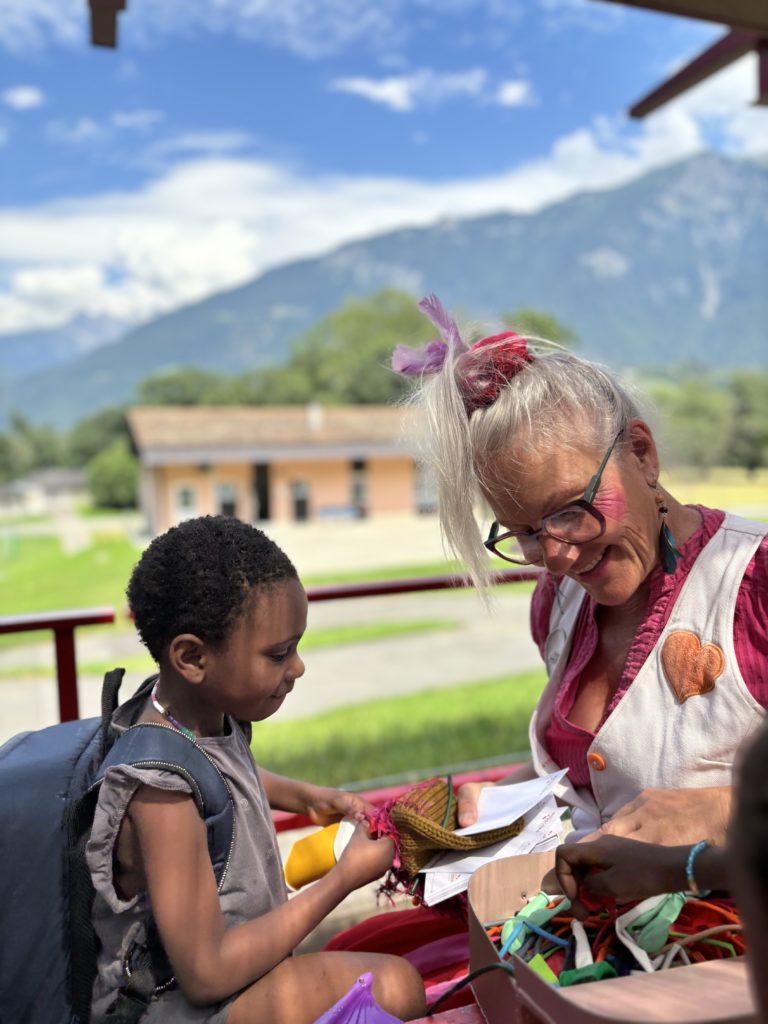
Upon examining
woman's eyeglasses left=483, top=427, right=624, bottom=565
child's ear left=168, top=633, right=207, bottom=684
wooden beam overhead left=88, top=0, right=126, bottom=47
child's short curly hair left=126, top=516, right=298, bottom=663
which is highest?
→ wooden beam overhead left=88, top=0, right=126, bottom=47

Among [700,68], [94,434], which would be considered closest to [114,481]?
[94,434]

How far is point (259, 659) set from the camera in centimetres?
152

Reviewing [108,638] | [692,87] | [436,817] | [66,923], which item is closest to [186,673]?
[66,923]

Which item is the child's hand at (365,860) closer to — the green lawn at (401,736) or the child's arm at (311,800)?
the child's arm at (311,800)

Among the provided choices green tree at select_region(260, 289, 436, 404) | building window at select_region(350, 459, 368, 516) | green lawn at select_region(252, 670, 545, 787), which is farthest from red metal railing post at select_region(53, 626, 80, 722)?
green tree at select_region(260, 289, 436, 404)

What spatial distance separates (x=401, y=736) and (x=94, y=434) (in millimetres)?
93196

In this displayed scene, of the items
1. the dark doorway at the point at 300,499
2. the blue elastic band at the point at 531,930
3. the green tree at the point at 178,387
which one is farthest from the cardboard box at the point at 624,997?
the green tree at the point at 178,387

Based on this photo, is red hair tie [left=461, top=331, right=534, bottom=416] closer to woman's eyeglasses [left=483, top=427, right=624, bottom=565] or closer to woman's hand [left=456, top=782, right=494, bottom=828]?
woman's eyeglasses [left=483, top=427, right=624, bottom=565]

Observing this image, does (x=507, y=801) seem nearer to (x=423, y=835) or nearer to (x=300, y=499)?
(x=423, y=835)

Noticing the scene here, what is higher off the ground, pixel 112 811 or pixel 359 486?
pixel 112 811

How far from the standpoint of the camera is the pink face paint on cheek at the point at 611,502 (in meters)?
1.61

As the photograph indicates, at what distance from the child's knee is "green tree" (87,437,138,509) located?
76965mm

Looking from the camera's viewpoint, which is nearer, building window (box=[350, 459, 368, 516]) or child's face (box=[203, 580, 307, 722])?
child's face (box=[203, 580, 307, 722])

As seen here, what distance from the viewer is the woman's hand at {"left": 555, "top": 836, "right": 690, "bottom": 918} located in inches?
47.0
